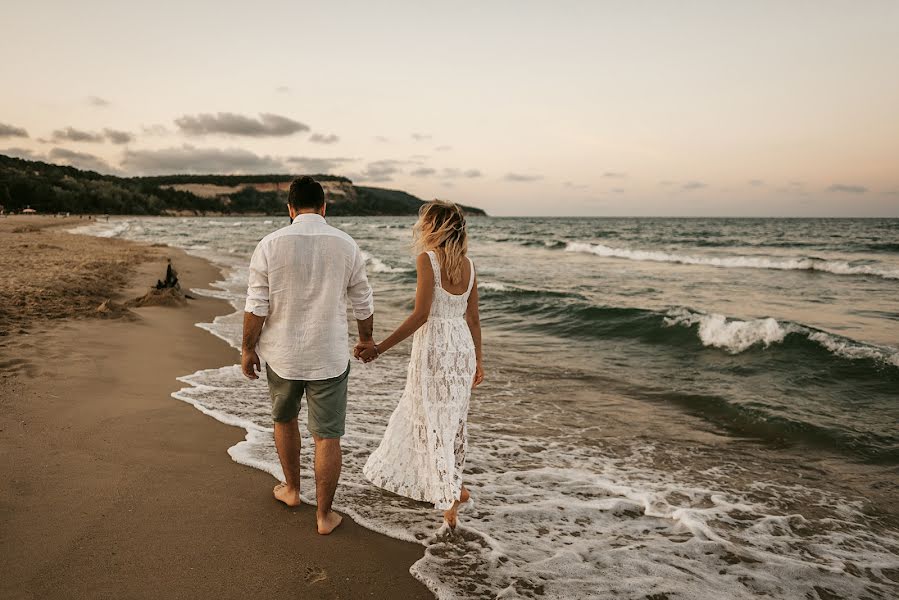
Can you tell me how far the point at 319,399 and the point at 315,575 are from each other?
95cm

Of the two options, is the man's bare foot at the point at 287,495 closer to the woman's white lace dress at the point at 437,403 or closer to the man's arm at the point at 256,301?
the woman's white lace dress at the point at 437,403

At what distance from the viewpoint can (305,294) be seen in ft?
9.78

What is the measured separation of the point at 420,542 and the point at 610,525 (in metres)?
1.41

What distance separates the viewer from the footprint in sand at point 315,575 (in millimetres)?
2834

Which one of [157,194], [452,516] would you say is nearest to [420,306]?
[452,516]

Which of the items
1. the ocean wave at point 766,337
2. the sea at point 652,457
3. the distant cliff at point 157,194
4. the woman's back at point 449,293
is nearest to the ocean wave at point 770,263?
the sea at point 652,457

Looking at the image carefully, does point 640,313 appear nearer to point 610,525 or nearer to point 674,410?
point 674,410

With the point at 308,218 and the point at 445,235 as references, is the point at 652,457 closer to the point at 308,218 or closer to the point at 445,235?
the point at 445,235

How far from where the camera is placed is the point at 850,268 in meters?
22.5

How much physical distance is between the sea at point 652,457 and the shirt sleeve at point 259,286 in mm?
1606

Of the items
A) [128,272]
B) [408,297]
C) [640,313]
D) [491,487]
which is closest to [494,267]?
[408,297]

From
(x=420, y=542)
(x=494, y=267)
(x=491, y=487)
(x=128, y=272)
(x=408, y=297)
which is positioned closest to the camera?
(x=420, y=542)

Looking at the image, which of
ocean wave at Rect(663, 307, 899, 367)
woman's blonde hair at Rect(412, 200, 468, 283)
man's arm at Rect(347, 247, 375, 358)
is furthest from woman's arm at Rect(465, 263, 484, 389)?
ocean wave at Rect(663, 307, 899, 367)

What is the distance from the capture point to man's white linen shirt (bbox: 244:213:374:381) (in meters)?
2.94
